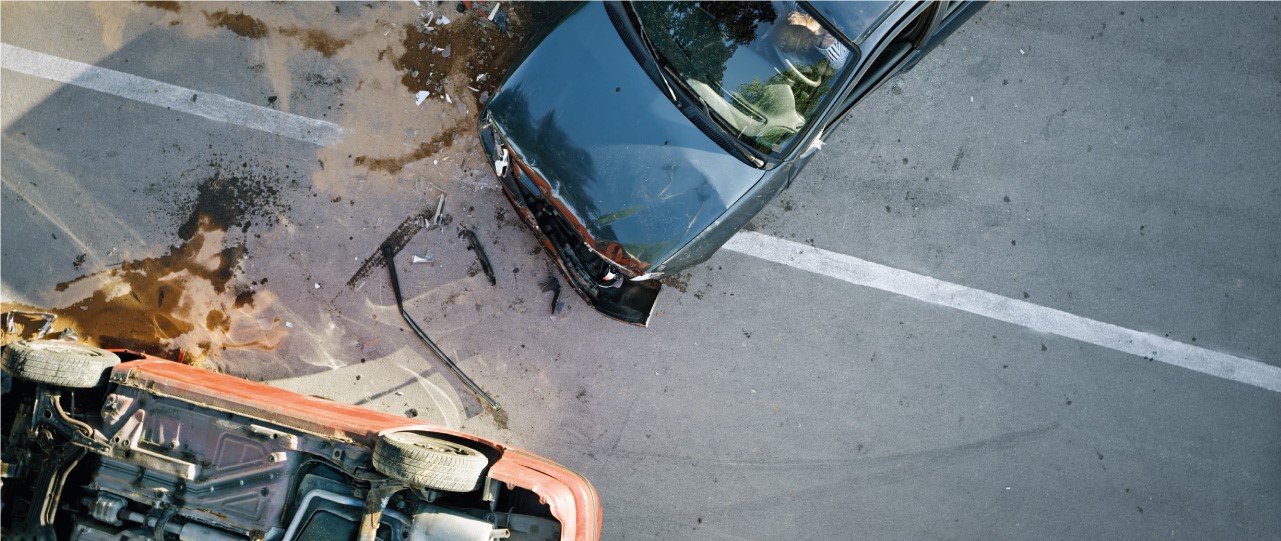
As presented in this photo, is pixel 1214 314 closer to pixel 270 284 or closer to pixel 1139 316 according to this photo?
pixel 1139 316

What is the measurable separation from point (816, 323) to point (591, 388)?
5.08 feet

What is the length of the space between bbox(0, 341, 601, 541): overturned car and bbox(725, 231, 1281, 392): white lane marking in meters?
2.05

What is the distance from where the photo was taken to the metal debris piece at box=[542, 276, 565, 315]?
15.4ft

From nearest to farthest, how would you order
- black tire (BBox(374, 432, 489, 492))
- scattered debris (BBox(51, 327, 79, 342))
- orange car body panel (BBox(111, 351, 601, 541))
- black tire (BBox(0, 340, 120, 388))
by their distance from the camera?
black tire (BBox(374, 432, 489, 492)), orange car body panel (BBox(111, 351, 601, 541)), black tire (BBox(0, 340, 120, 388)), scattered debris (BBox(51, 327, 79, 342))

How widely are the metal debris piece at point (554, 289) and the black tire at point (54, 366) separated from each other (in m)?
2.47

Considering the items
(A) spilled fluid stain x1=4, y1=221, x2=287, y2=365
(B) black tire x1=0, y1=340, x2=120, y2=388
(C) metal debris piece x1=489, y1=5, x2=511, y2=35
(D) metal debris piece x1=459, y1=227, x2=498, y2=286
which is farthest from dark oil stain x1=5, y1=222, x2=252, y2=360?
(C) metal debris piece x1=489, y1=5, x2=511, y2=35

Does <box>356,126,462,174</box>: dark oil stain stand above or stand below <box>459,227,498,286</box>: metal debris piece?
above

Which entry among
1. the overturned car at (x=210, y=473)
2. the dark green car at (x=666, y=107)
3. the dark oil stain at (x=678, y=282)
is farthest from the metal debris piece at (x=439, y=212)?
the dark oil stain at (x=678, y=282)

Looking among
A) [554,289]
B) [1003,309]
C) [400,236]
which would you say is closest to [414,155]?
[400,236]

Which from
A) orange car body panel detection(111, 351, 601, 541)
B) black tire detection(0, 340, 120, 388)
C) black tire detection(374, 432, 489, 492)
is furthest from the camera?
black tire detection(0, 340, 120, 388)

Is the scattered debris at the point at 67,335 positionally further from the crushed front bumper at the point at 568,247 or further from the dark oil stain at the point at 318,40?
the crushed front bumper at the point at 568,247

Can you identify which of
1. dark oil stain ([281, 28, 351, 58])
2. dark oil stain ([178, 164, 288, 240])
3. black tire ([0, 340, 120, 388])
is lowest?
black tire ([0, 340, 120, 388])

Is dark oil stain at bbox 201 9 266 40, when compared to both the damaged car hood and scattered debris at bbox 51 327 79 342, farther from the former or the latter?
scattered debris at bbox 51 327 79 342

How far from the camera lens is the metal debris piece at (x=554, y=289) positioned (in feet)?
15.4
